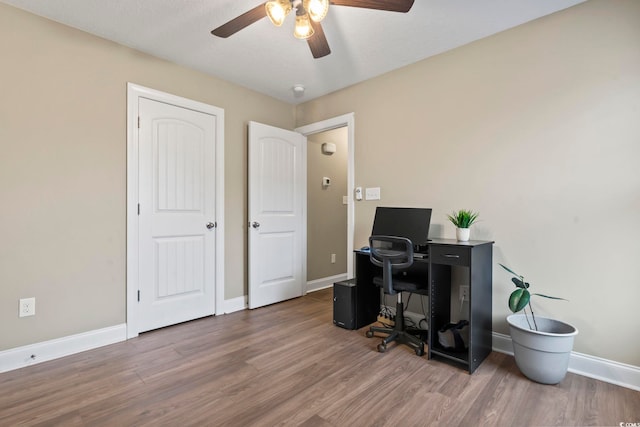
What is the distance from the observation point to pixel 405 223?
263 centimetres

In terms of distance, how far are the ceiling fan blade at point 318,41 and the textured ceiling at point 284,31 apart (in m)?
0.29

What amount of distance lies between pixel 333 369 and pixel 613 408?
1.56m

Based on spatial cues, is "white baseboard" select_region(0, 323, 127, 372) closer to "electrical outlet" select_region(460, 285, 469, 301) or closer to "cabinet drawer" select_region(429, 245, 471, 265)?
"cabinet drawer" select_region(429, 245, 471, 265)

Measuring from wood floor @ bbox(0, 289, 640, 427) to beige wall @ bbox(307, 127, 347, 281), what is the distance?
1.82 metres

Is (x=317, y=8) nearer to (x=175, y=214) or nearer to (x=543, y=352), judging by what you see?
(x=175, y=214)

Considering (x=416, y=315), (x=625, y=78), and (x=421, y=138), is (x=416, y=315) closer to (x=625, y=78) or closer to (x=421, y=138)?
(x=421, y=138)

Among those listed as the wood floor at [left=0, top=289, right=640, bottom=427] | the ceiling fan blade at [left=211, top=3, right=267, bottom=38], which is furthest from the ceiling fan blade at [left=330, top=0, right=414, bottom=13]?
the wood floor at [left=0, top=289, right=640, bottom=427]

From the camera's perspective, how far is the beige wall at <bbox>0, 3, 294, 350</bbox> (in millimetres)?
2119

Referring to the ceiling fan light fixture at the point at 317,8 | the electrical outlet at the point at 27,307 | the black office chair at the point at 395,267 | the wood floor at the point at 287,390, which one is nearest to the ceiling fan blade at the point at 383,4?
the ceiling fan light fixture at the point at 317,8

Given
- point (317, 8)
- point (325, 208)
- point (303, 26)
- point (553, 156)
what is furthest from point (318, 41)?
point (325, 208)

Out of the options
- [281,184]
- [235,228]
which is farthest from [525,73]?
[235,228]

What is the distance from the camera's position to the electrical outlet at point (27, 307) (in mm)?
2150

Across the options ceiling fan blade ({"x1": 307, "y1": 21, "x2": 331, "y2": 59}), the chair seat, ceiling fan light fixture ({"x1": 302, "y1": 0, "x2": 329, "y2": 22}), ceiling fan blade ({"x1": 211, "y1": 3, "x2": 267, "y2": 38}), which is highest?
ceiling fan blade ({"x1": 211, "y1": 3, "x2": 267, "y2": 38})

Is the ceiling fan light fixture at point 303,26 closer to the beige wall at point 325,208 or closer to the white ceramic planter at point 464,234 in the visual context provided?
the white ceramic planter at point 464,234
